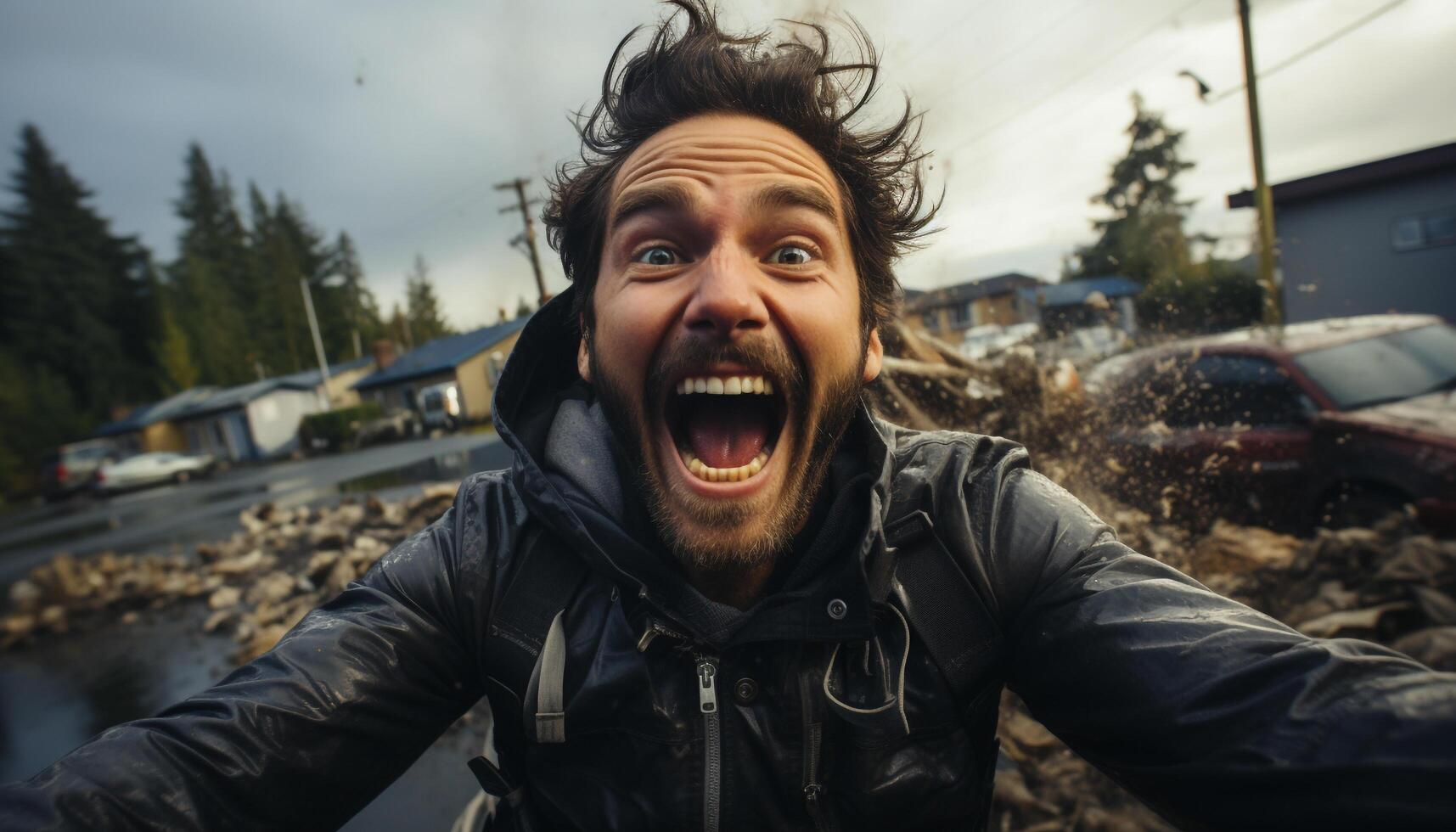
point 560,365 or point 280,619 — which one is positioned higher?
point 560,365

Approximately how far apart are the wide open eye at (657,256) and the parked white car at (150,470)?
32.0 metres

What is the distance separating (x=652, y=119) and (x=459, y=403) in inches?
1335

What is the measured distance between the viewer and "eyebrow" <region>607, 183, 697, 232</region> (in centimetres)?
172

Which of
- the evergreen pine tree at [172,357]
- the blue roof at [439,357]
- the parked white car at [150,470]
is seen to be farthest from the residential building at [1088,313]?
the evergreen pine tree at [172,357]

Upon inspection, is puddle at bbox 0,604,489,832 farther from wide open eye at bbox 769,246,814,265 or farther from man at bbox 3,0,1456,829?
wide open eye at bbox 769,246,814,265

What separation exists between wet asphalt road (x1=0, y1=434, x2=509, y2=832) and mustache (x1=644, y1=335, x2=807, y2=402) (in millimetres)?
1209

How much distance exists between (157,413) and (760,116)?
2122 inches

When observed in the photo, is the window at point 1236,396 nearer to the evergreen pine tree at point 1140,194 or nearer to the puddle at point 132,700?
the puddle at point 132,700

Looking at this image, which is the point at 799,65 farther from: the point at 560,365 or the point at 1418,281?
the point at 1418,281

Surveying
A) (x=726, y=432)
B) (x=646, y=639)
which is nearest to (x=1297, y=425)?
(x=726, y=432)

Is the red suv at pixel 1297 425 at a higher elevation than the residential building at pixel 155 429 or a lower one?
lower

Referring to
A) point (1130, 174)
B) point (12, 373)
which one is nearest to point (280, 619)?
point (12, 373)

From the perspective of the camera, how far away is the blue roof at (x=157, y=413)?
40.5 meters

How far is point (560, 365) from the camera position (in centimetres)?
220
